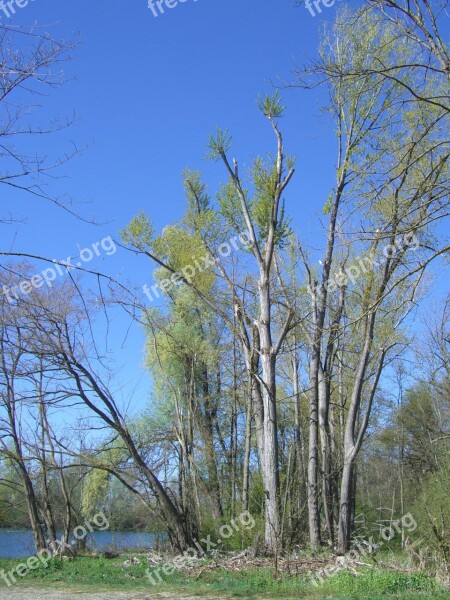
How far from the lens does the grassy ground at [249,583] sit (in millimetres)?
8266

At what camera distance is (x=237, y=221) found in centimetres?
1653

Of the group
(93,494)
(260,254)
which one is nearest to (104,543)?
(93,494)

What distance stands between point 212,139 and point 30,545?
15082 millimetres

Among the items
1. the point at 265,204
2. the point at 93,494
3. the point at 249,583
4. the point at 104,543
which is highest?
the point at 265,204

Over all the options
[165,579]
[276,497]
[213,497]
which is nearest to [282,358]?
[213,497]

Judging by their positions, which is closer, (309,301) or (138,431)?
(309,301)

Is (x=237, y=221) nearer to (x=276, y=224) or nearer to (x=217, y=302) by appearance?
(x=276, y=224)

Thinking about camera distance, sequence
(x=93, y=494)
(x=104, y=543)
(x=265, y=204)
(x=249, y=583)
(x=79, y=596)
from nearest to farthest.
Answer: (x=79, y=596) → (x=249, y=583) → (x=265, y=204) → (x=104, y=543) → (x=93, y=494)

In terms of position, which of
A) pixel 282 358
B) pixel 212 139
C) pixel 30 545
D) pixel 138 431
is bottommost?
pixel 30 545

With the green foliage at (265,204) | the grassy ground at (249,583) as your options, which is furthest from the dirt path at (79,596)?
the green foliage at (265,204)

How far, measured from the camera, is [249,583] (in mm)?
→ 9570

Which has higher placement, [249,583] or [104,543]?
[249,583]

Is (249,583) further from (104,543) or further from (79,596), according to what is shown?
(104,543)

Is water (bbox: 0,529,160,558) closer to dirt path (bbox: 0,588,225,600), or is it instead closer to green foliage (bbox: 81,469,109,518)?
green foliage (bbox: 81,469,109,518)
